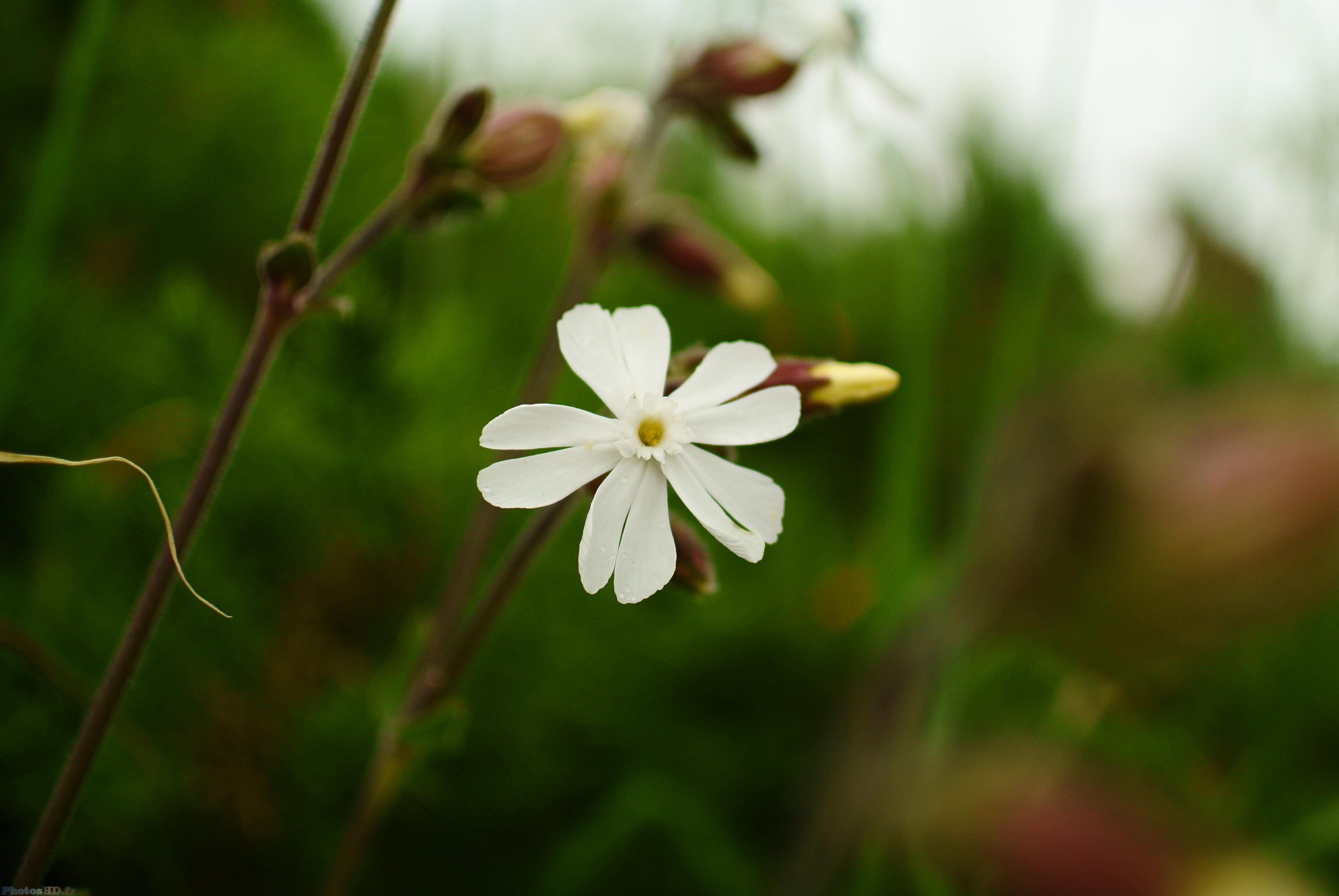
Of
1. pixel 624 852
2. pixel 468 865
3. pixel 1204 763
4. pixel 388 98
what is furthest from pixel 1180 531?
pixel 388 98

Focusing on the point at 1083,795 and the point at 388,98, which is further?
the point at 388,98

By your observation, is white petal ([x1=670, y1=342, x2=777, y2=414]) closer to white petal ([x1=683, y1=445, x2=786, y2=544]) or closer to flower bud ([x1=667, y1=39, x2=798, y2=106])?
white petal ([x1=683, y1=445, x2=786, y2=544])

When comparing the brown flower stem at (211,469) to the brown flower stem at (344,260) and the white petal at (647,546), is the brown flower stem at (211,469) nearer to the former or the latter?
the brown flower stem at (344,260)

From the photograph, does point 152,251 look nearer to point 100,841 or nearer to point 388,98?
point 388,98

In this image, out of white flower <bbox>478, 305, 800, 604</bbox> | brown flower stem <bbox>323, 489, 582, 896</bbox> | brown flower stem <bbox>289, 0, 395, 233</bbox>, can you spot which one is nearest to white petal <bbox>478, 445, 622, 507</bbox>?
white flower <bbox>478, 305, 800, 604</bbox>

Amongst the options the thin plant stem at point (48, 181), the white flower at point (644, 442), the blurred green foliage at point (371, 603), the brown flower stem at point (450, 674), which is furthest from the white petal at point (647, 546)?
the thin plant stem at point (48, 181)

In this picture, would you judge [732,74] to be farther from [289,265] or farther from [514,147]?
[289,265]

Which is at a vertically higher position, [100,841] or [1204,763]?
[1204,763]

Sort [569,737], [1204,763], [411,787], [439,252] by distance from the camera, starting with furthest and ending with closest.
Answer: [439,252]
[1204,763]
[569,737]
[411,787]
